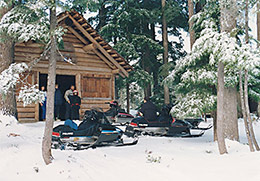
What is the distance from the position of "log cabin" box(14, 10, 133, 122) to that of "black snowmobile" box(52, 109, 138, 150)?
6554 mm

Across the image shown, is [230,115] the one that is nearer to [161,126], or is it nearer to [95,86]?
[161,126]

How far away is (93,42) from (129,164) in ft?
32.3

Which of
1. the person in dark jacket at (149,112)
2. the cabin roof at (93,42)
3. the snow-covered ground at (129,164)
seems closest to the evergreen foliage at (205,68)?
the person in dark jacket at (149,112)

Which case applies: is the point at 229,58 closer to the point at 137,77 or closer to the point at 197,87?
the point at 197,87

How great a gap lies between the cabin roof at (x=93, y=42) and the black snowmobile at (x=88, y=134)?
750 centimetres

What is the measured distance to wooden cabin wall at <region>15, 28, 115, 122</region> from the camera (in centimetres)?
1317

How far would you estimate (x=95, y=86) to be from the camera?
50.3 ft

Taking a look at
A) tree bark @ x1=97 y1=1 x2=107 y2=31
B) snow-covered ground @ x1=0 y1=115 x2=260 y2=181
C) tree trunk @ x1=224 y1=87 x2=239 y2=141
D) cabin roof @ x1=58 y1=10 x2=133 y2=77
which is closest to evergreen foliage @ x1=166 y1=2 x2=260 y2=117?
tree trunk @ x1=224 y1=87 x2=239 y2=141

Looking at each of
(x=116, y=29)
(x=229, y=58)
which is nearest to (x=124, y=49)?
(x=116, y=29)

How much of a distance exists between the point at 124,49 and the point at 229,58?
1324cm

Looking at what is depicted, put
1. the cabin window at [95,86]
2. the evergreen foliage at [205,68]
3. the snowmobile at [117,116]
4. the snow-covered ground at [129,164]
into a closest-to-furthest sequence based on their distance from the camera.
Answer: the snow-covered ground at [129,164]
the evergreen foliage at [205,68]
the snowmobile at [117,116]
the cabin window at [95,86]

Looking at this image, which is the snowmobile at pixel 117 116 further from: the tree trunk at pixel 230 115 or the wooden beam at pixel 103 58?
the tree trunk at pixel 230 115

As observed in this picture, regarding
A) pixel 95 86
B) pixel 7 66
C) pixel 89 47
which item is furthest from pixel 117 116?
pixel 7 66

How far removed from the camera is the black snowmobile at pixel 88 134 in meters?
7.14
